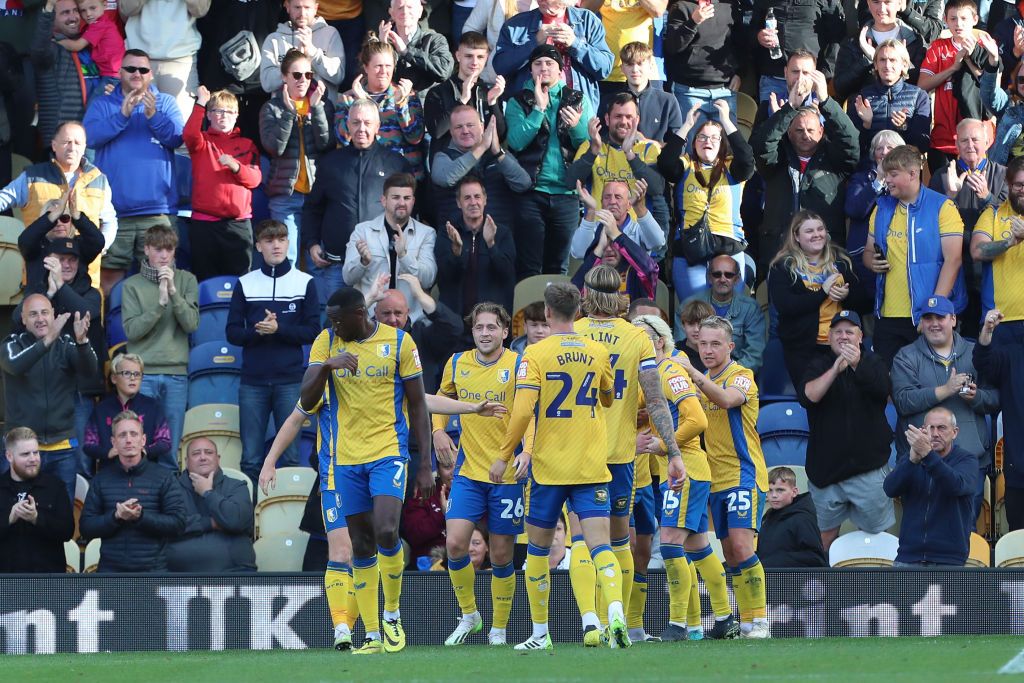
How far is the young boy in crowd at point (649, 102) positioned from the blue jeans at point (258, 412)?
12.8 feet

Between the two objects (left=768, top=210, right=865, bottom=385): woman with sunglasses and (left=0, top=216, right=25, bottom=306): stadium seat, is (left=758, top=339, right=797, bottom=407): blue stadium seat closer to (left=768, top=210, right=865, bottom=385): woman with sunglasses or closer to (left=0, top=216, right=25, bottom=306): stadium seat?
(left=768, top=210, right=865, bottom=385): woman with sunglasses

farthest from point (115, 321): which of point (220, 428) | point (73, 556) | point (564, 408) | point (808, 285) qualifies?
point (564, 408)

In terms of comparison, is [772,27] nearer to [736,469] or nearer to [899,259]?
[899,259]

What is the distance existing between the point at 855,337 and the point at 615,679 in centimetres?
562

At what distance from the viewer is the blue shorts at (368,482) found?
964cm

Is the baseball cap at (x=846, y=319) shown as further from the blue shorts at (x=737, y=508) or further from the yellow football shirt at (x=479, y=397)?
the yellow football shirt at (x=479, y=397)

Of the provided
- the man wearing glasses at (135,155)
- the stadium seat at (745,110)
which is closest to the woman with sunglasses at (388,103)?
the man wearing glasses at (135,155)

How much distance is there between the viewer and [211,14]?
1567cm

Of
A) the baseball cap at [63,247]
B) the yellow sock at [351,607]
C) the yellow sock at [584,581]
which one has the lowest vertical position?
the yellow sock at [351,607]

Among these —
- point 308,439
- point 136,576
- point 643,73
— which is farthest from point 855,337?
point 136,576

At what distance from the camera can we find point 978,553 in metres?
12.4

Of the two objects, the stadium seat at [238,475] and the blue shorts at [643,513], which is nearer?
the blue shorts at [643,513]

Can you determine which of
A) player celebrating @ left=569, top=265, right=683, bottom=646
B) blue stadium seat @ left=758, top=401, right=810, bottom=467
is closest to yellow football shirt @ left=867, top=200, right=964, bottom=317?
blue stadium seat @ left=758, top=401, right=810, bottom=467

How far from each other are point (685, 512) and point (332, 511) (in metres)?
2.17
